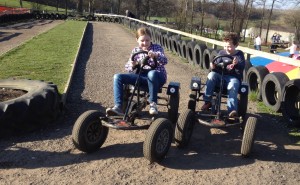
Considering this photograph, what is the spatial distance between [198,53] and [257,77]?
417 centimetres

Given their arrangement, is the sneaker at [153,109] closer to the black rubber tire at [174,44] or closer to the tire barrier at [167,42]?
the black rubber tire at [174,44]

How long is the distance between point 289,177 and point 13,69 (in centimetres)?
699

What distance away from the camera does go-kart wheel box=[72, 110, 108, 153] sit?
4125 millimetres

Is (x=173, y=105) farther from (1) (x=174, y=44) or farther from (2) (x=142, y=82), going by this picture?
(1) (x=174, y=44)

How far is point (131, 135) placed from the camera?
5.07 metres

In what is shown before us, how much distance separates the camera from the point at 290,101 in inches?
230

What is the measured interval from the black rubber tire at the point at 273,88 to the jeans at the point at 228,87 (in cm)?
128

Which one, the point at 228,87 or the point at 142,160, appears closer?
the point at 142,160

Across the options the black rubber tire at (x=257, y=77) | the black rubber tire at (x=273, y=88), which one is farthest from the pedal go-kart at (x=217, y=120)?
the black rubber tire at (x=257, y=77)

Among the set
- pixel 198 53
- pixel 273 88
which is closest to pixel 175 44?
pixel 198 53

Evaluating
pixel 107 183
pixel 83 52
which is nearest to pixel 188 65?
pixel 83 52

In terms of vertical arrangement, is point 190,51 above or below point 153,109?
above

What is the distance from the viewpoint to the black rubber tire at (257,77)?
702 centimetres

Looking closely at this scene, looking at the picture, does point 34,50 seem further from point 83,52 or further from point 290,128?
point 290,128
